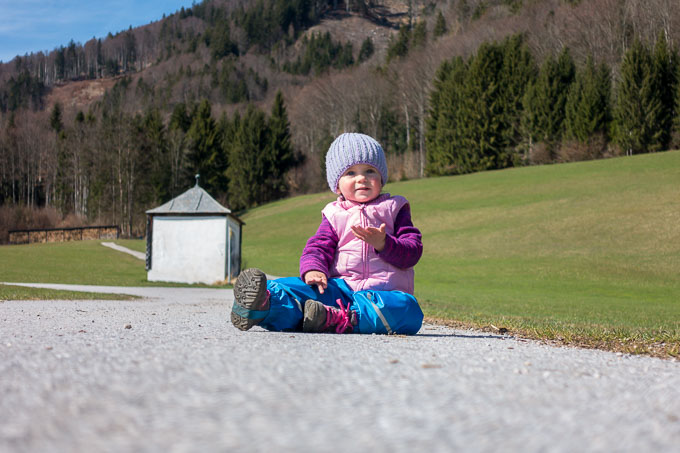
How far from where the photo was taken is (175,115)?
65312 mm

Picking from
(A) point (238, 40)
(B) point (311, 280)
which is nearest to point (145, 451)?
(B) point (311, 280)

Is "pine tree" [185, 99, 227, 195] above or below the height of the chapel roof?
above

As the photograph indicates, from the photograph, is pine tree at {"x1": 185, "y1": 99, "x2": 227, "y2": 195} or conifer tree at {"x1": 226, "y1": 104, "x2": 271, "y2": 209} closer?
pine tree at {"x1": 185, "y1": 99, "x2": 227, "y2": 195}

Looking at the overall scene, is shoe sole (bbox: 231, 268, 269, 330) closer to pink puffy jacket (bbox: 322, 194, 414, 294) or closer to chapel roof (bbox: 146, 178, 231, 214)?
pink puffy jacket (bbox: 322, 194, 414, 294)

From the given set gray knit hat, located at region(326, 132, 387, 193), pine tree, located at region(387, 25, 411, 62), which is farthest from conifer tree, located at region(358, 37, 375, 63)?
gray knit hat, located at region(326, 132, 387, 193)

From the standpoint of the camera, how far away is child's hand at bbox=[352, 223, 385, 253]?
149 inches

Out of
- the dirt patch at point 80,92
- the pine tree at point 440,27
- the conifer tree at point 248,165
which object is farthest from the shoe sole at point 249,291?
the dirt patch at point 80,92

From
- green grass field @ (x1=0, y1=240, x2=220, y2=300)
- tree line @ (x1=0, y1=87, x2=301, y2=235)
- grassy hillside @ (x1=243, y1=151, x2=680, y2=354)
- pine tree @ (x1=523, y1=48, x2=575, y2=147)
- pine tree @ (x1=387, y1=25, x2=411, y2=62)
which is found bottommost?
green grass field @ (x1=0, y1=240, x2=220, y2=300)

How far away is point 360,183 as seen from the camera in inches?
179

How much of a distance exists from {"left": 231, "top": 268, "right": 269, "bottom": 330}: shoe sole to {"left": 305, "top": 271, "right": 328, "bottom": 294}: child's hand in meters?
0.44

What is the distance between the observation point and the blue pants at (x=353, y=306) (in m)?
3.65

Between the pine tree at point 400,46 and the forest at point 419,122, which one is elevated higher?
the pine tree at point 400,46

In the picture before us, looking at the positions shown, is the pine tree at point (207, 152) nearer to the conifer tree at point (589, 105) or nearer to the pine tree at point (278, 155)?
the pine tree at point (278, 155)

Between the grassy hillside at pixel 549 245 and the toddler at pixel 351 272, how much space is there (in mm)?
1383
